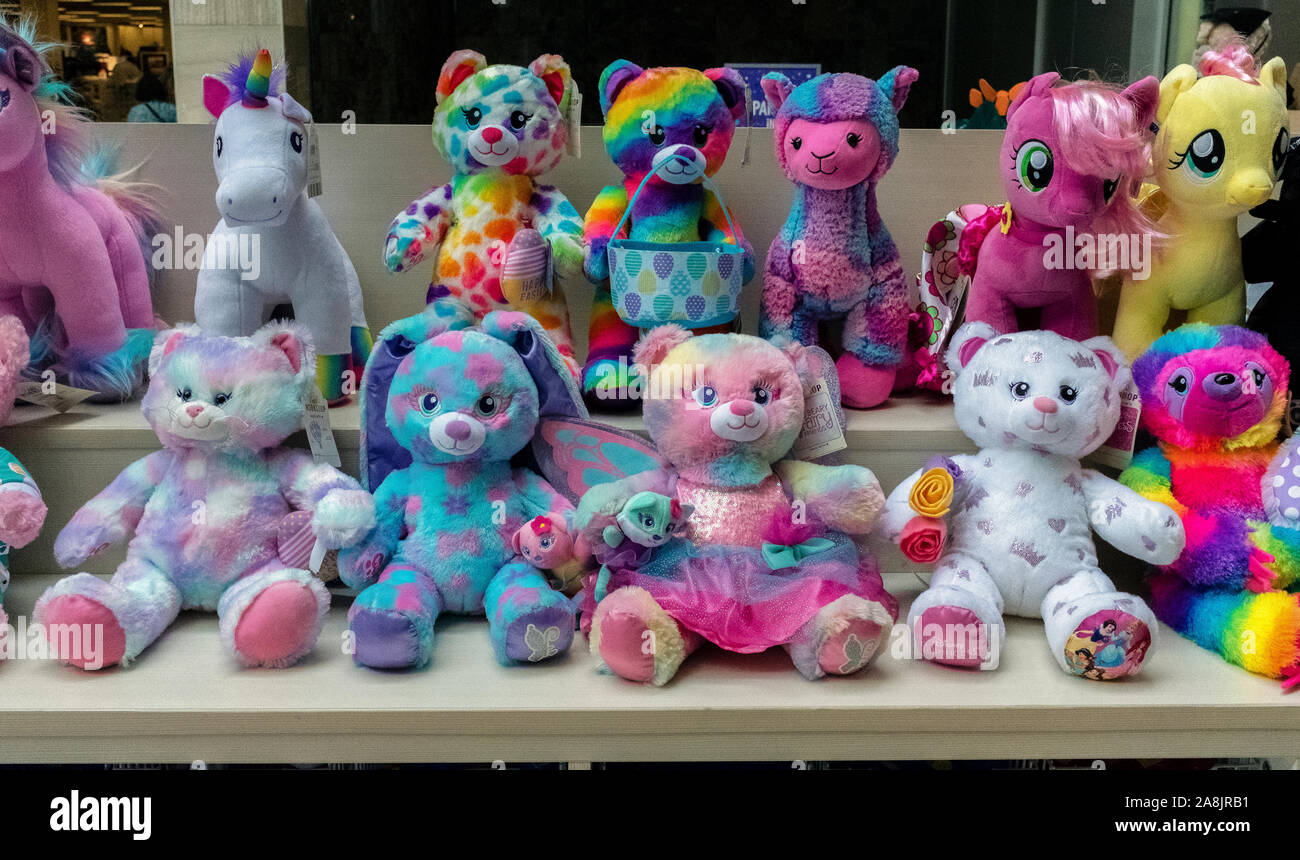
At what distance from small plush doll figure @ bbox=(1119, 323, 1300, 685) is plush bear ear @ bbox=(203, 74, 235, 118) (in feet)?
3.88

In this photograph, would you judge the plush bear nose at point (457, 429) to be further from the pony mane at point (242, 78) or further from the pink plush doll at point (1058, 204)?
the pink plush doll at point (1058, 204)

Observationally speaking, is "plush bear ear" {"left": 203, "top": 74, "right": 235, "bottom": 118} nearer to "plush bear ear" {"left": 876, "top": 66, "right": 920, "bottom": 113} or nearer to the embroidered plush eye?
"plush bear ear" {"left": 876, "top": 66, "right": 920, "bottom": 113}

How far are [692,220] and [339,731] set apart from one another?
784 mm

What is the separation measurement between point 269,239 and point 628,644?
76 cm

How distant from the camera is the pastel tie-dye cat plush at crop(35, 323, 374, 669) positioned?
1188mm

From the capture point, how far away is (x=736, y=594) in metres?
1.14

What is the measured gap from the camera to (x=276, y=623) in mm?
1113

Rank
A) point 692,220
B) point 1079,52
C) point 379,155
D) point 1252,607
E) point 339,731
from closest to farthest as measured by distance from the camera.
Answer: point 339,731, point 1252,607, point 692,220, point 379,155, point 1079,52

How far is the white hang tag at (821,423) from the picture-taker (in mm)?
1281

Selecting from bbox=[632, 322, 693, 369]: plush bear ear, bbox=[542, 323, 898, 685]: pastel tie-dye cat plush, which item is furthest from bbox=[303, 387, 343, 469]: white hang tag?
bbox=[632, 322, 693, 369]: plush bear ear

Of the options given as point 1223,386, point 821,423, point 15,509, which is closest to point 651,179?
point 821,423
